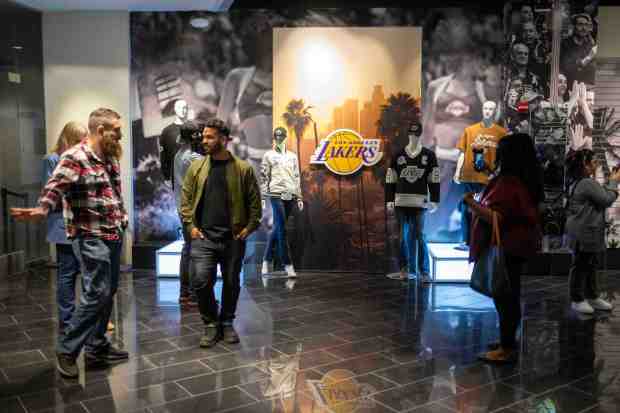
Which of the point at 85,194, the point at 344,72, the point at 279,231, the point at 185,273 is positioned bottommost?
the point at 185,273

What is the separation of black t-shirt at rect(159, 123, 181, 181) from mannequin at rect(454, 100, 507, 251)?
3.34 m

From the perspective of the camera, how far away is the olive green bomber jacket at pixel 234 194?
456 centimetres

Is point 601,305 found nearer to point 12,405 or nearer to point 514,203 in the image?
point 514,203

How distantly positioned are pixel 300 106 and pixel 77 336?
180 inches

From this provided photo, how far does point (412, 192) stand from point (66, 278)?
13.6 ft

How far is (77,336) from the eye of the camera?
3.93m

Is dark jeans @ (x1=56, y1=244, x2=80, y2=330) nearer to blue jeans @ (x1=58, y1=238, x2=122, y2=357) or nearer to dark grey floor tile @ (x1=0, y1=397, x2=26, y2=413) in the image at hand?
blue jeans @ (x1=58, y1=238, x2=122, y2=357)

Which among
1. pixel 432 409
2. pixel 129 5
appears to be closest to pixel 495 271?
pixel 432 409

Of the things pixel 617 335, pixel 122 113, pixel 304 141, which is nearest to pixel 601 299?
pixel 617 335

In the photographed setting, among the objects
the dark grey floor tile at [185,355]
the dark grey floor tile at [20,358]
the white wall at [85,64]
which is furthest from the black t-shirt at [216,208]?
the white wall at [85,64]

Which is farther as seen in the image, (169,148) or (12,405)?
(169,148)

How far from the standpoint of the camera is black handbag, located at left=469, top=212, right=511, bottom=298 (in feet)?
13.5

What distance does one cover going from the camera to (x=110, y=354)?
4.37 m

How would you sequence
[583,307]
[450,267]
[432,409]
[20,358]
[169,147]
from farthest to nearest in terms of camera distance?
[450,267]
[169,147]
[583,307]
[20,358]
[432,409]
